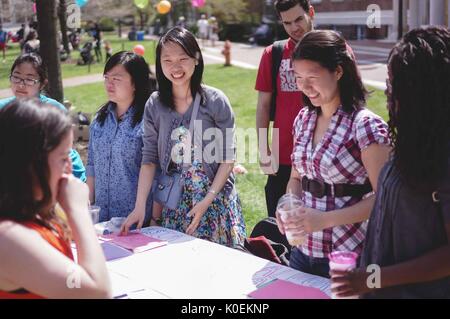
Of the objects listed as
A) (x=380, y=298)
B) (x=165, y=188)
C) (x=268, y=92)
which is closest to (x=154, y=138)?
(x=165, y=188)

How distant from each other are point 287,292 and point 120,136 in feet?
4.87

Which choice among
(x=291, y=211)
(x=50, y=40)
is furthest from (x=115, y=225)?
(x=50, y=40)

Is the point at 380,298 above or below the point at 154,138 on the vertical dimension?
below

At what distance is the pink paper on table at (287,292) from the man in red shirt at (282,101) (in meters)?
1.61

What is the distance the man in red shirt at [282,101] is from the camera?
11.3 ft

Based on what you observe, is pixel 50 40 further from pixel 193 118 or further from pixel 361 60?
pixel 361 60

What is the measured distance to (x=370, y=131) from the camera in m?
2.00

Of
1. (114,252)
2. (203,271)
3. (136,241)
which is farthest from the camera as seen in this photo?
(136,241)

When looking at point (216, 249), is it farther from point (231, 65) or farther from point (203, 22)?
point (203, 22)

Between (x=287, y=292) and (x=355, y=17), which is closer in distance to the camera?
(x=287, y=292)

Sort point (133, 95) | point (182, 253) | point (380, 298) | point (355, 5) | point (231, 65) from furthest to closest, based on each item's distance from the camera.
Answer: point (355, 5)
point (231, 65)
point (133, 95)
point (182, 253)
point (380, 298)

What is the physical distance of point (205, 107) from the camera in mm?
2873

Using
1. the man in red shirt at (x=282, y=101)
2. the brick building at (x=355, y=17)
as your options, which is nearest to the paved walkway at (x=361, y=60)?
the brick building at (x=355, y=17)

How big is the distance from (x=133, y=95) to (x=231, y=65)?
17165 mm
